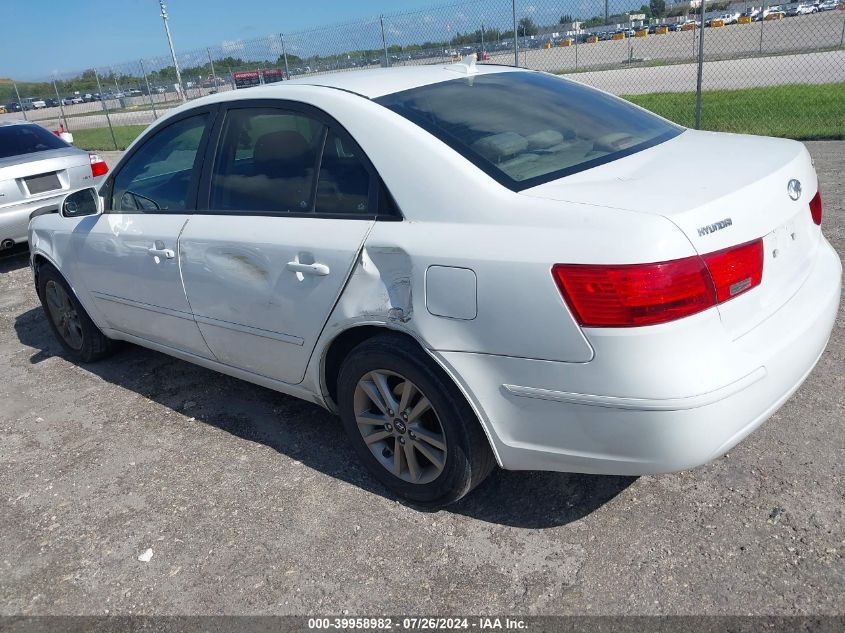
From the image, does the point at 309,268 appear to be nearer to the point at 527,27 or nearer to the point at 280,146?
the point at 280,146

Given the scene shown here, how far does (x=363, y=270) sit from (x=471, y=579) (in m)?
1.22

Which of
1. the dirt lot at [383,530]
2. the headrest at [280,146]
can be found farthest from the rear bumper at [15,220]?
the headrest at [280,146]

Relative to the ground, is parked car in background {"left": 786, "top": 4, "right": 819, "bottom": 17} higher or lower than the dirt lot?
higher

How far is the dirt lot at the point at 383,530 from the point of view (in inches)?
98.8

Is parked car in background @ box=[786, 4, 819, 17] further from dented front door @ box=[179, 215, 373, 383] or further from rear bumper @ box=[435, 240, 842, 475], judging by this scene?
dented front door @ box=[179, 215, 373, 383]

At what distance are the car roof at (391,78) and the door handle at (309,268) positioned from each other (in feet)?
2.50

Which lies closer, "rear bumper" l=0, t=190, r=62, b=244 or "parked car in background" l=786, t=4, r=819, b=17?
"rear bumper" l=0, t=190, r=62, b=244

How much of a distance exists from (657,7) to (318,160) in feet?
32.5

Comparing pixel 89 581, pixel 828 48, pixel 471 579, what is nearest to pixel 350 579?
pixel 471 579

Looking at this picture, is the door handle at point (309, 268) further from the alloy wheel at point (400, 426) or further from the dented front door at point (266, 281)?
the alloy wheel at point (400, 426)

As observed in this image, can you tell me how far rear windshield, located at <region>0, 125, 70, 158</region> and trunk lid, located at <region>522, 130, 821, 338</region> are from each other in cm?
770

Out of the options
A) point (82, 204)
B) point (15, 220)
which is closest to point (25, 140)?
point (15, 220)

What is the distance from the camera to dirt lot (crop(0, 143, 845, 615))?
8.23 ft

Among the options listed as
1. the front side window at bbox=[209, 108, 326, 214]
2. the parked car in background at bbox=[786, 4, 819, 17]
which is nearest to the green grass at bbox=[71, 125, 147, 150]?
the front side window at bbox=[209, 108, 326, 214]
